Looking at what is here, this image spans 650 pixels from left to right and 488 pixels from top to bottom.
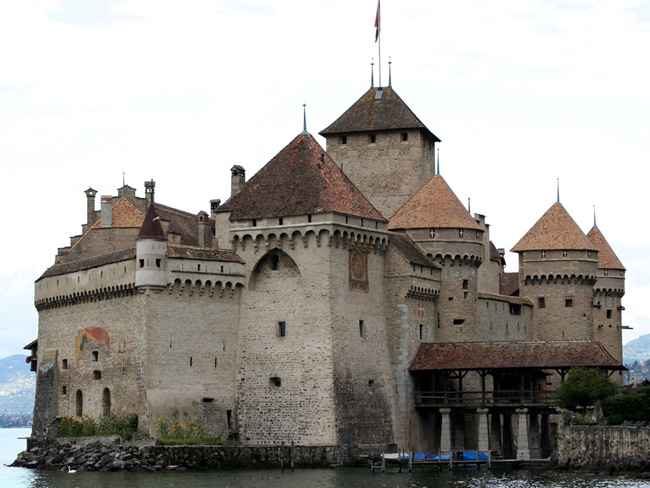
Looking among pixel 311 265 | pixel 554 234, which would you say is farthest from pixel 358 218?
pixel 554 234

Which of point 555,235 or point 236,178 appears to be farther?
point 555,235

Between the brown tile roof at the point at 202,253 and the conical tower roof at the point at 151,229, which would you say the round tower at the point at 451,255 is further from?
the conical tower roof at the point at 151,229

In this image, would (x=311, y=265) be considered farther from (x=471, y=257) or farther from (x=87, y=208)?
(x=87, y=208)

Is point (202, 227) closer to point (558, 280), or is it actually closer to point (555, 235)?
point (555, 235)

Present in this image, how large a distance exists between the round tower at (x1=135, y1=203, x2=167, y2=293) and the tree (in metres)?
17.8

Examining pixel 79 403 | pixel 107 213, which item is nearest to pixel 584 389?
pixel 79 403

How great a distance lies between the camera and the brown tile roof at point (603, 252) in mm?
84500

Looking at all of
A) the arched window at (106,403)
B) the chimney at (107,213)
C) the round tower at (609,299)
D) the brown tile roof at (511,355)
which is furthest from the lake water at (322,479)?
the round tower at (609,299)

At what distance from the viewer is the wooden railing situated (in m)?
62.2

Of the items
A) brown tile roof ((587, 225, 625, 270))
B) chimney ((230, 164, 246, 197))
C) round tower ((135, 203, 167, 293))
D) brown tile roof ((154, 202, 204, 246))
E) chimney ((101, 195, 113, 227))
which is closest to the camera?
round tower ((135, 203, 167, 293))

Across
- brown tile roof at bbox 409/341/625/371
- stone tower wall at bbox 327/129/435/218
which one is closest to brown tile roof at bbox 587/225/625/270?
stone tower wall at bbox 327/129/435/218

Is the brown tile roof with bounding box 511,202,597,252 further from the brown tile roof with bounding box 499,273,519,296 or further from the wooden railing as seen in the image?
the wooden railing

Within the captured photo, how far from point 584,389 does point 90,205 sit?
2826cm

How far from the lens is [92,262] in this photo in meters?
63.1
